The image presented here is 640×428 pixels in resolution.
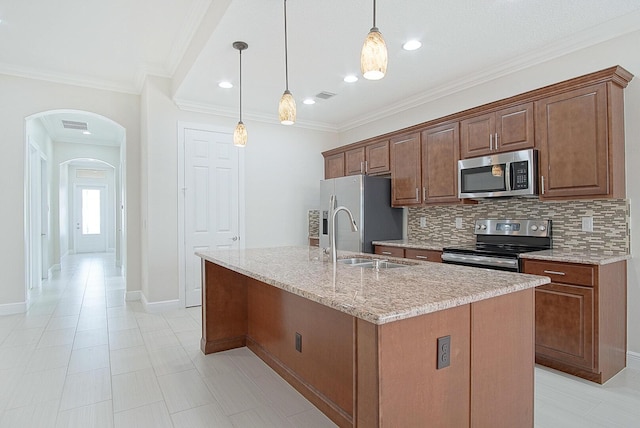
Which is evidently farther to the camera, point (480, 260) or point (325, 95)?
point (325, 95)

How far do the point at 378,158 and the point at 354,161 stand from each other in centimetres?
47

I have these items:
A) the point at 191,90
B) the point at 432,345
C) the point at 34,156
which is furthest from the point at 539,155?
the point at 34,156

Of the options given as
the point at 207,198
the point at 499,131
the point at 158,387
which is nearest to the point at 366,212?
the point at 499,131

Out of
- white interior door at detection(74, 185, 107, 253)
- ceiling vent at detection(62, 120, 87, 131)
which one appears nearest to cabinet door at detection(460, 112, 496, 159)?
ceiling vent at detection(62, 120, 87, 131)

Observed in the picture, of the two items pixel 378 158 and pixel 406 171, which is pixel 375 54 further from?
pixel 378 158

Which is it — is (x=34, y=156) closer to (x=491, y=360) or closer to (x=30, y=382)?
(x=30, y=382)

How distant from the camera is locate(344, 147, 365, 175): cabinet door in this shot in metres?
4.91

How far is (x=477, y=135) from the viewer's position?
350 cm

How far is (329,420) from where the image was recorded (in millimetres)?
2023

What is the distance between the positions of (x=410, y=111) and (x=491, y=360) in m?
3.67

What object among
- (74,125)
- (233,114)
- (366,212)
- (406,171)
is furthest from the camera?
(74,125)

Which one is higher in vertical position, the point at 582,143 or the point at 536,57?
the point at 536,57

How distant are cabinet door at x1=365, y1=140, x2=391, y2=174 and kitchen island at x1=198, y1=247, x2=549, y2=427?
2.34 m

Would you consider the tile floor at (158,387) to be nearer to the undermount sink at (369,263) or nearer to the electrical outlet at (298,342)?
the electrical outlet at (298,342)
